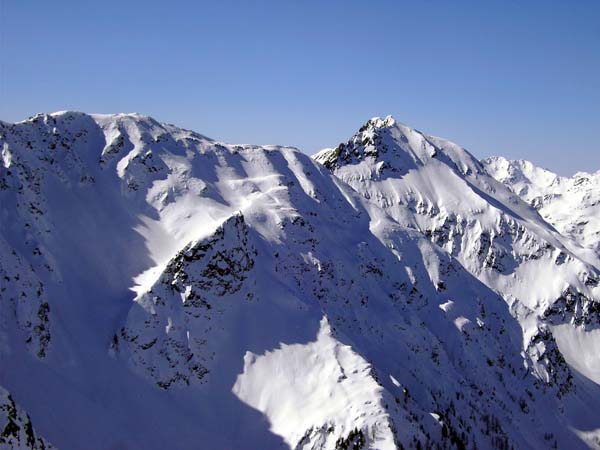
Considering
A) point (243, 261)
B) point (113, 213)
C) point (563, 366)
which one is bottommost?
point (563, 366)

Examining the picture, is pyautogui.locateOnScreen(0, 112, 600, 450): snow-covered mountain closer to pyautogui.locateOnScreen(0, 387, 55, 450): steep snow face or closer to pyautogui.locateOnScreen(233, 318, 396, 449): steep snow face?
pyautogui.locateOnScreen(233, 318, 396, 449): steep snow face

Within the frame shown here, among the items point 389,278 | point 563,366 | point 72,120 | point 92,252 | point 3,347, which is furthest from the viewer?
point 563,366

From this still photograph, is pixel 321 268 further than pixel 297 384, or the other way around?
pixel 321 268

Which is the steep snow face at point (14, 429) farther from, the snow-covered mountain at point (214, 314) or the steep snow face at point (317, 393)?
the steep snow face at point (317, 393)

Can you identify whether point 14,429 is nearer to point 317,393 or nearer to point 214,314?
point 317,393

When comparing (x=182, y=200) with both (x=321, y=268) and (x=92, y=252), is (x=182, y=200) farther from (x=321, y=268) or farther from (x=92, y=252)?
(x=321, y=268)

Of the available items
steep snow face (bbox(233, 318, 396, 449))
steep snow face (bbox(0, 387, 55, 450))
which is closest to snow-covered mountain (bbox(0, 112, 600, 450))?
steep snow face (bbox(233, 318, 396, 449))

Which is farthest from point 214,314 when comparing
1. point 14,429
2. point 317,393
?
point 14,429

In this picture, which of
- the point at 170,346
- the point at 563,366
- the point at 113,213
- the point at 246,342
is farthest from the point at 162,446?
the point at 563,366

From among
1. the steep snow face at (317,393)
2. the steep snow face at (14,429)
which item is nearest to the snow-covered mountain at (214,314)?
the steep snow face at (317,393)
